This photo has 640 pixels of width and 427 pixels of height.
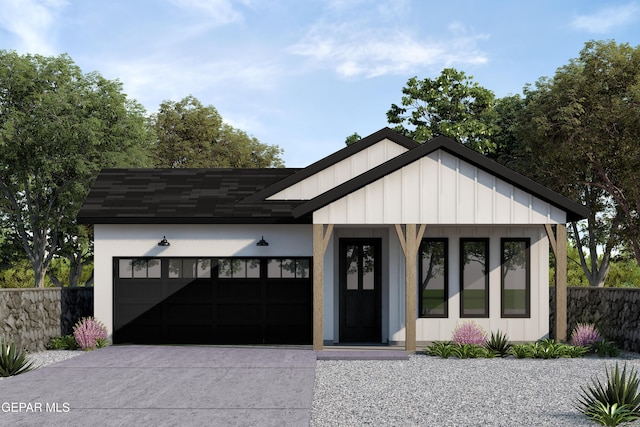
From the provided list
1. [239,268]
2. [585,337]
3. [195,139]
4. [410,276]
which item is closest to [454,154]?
[410,276]

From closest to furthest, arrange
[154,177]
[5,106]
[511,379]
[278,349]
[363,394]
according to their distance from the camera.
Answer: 1. [363,394]
2. [511,379]
3. [278,349]
4. [154,177]
5. [5,106]

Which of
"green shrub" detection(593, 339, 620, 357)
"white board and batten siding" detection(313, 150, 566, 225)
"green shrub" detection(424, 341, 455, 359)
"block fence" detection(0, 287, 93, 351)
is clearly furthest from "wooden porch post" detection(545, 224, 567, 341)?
"block fence" detection(0, 287, 93, 351)

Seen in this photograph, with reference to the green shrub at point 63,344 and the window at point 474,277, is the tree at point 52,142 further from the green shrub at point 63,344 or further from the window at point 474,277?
the window at point 474,277

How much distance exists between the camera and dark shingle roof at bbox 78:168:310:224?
1830 centimetres

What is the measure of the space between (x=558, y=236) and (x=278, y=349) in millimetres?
7019

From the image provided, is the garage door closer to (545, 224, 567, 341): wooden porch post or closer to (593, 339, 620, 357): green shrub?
(545, 224, 567, 341): wooden porch post

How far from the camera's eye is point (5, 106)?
34.4m

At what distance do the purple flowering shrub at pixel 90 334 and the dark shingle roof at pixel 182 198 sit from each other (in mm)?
2554

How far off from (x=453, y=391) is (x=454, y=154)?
20.8 feet

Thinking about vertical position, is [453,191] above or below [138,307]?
above

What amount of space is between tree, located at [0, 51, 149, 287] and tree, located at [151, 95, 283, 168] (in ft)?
45.4

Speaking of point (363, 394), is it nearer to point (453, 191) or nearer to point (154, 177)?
point (453, 191)

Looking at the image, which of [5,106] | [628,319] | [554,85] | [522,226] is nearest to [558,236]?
[522,226]

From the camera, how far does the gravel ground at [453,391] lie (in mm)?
9344
